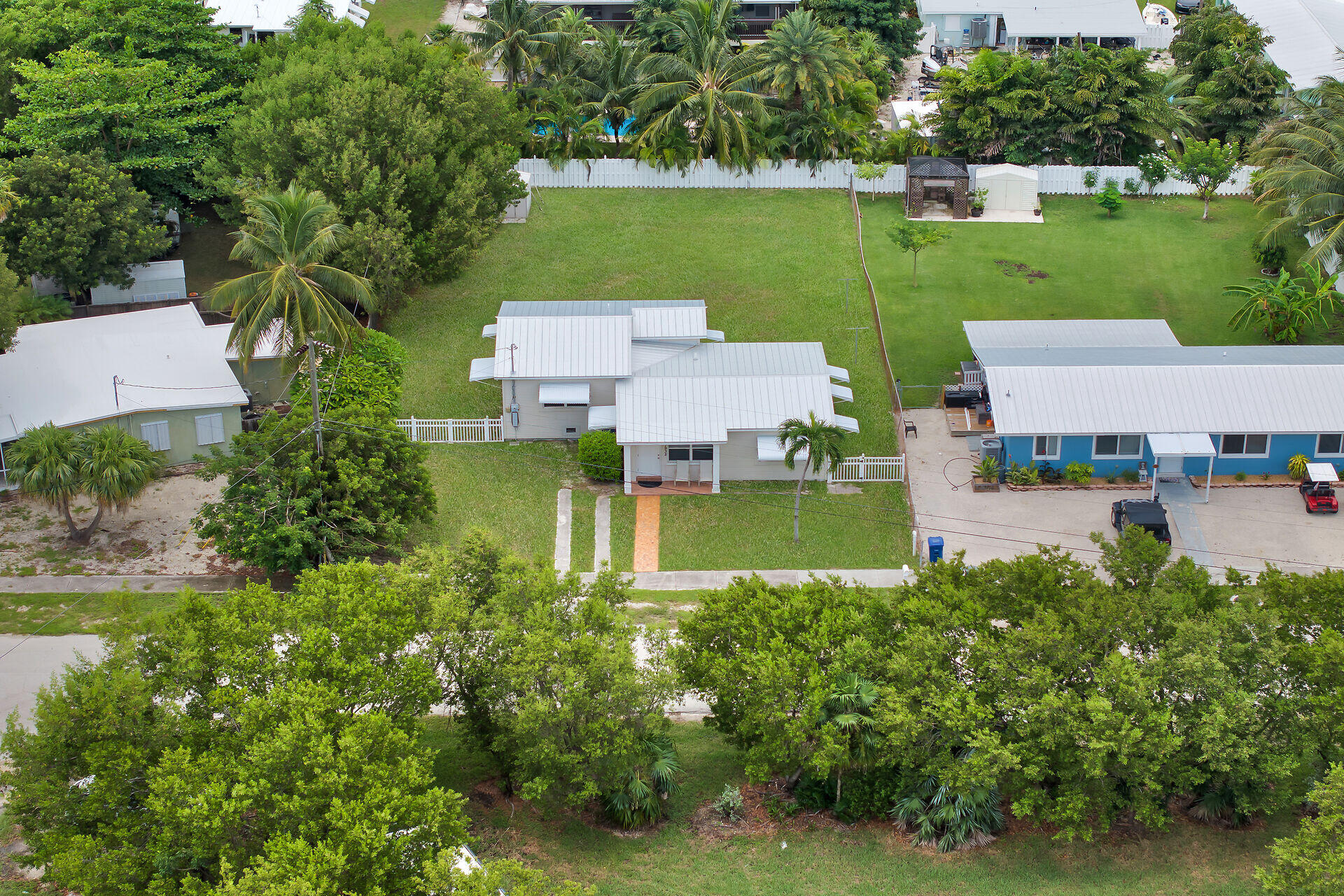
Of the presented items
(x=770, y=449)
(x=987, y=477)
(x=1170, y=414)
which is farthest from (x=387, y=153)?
(x=1170, y=414)

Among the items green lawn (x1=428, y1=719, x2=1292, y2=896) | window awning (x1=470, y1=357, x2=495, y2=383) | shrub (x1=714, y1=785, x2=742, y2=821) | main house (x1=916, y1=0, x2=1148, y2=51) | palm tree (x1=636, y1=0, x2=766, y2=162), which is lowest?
green lawn (x1=428, y1=719, x2=1292, y2=896)

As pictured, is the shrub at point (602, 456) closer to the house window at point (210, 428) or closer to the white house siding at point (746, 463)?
the white house siding at point (746, 463)

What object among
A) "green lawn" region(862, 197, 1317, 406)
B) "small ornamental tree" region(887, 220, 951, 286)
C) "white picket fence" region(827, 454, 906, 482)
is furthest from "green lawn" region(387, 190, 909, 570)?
"small ornamental tree" region(887, 220, 951, 286)

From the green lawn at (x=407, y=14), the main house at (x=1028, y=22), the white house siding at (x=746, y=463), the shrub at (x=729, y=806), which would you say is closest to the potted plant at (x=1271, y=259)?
the main house at (x=1028, y=22)

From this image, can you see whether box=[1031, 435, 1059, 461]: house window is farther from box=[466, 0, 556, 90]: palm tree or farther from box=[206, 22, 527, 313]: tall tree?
box=[466, 0, 556, 90]: palm tree

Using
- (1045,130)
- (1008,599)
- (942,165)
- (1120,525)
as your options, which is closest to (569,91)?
(942,165)

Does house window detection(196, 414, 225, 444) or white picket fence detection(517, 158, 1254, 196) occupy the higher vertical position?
white picket fence detection(517, 158, 1254, 196)
